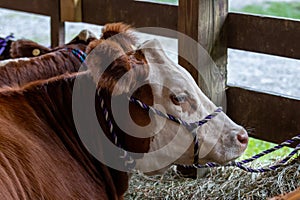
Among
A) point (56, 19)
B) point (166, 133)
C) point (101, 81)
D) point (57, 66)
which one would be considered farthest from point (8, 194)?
point (56, 19)

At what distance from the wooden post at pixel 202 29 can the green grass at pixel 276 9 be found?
5.68 meters

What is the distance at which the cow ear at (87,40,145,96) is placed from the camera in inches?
103

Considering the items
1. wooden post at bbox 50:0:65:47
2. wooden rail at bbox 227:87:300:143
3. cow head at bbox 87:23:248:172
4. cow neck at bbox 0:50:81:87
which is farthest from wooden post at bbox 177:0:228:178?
wooden post at bbox 50:0:65:47

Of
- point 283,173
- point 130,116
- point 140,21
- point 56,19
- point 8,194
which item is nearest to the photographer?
point 8,194

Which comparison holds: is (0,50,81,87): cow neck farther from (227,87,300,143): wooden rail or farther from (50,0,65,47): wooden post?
(50,0,65,47): wooden post

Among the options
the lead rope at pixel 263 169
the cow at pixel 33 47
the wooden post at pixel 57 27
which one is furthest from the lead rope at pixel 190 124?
the wooden post at pixel 57 27

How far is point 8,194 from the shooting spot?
88.3 inches

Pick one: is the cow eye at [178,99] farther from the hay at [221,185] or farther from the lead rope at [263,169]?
the hay at [221,185]

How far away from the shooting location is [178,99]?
277cm

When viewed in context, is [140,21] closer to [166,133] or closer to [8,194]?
[166,133]

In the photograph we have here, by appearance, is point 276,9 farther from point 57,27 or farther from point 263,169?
point 263,169

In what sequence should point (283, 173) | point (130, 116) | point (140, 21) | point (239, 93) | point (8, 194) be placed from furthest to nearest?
point (140, 21), point (239, 93), point (283, 173), point (130, 116), point (8, 194)

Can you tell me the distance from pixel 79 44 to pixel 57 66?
52 cm

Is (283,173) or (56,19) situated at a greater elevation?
(56,19)
